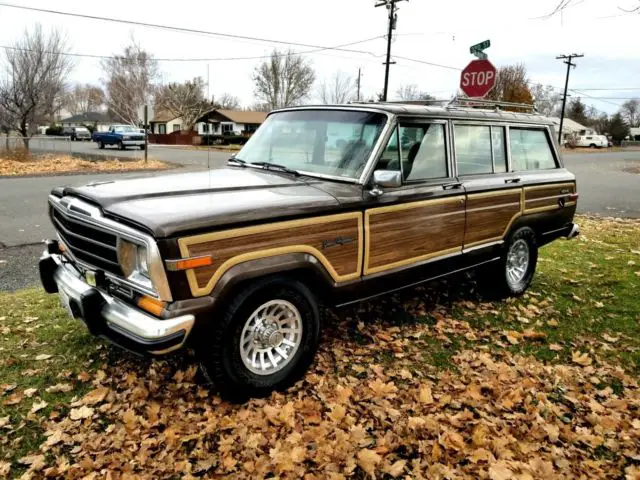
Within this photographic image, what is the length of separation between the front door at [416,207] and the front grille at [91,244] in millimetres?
1845

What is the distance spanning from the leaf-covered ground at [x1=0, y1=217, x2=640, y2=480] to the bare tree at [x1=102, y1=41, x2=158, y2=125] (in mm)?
44176

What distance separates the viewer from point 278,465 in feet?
9.34

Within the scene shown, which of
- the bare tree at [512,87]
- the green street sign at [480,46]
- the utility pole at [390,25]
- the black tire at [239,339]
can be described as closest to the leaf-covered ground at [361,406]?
the black tire at [239,339]

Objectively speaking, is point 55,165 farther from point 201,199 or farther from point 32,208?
point 201,199

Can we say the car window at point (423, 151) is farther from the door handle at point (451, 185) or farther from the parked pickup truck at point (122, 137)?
the parked pickup truck at point (122, 137)

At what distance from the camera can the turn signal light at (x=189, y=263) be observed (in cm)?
280

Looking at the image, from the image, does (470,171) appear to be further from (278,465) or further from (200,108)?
(200,108)

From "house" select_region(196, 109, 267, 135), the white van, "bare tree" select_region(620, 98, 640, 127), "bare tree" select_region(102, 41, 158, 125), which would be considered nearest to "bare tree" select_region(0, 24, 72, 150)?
"bare tree" select_region(102, 41, 158, 125)

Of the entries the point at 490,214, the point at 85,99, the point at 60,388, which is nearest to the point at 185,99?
Answer: the point at 490,214

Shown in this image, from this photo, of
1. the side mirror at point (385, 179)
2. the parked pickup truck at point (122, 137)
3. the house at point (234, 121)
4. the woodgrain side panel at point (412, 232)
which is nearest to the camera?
the side mirror at point (385, 179)

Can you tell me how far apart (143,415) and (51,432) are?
21.9 inches

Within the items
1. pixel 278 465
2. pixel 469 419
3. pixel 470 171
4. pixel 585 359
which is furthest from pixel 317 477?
pixel 470 171

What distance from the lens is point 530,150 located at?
5812 millimetres

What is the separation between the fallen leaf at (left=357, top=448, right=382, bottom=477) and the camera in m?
2.83
